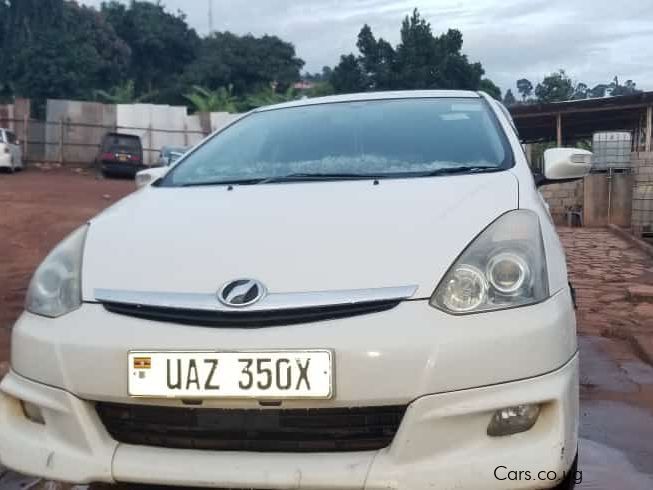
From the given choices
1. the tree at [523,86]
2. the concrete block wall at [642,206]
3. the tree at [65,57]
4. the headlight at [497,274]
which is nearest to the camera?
the headlight at [497,274]

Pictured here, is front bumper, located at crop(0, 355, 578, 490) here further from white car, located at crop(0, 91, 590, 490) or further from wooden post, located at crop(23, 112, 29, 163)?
wooden post, located at crop(23, 112, 29, 163)

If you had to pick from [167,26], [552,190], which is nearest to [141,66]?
[167,26]

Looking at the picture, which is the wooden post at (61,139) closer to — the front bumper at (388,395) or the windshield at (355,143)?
the windshield at (355,143)

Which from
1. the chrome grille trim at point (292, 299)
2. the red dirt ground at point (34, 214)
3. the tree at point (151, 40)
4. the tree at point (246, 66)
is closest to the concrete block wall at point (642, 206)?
the red dirt ground at point (34, 214)

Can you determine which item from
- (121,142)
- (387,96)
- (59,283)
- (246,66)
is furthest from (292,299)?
(246,66)

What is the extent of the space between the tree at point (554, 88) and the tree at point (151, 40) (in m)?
19.6

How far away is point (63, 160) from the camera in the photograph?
27.4 m

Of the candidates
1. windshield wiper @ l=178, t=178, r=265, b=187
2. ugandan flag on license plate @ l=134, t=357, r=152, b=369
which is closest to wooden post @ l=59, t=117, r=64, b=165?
windshield wiper @ l=178, t=178, r=265, b=187

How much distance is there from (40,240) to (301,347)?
9.35 m

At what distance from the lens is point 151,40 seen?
46781 mm

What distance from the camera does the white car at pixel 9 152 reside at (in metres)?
22.5

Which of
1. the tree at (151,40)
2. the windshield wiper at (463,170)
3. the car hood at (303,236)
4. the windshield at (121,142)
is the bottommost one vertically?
the car hood at (303,236)

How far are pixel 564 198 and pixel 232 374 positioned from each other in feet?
50.1

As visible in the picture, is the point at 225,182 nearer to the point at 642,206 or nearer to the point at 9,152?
the point at 642,206
